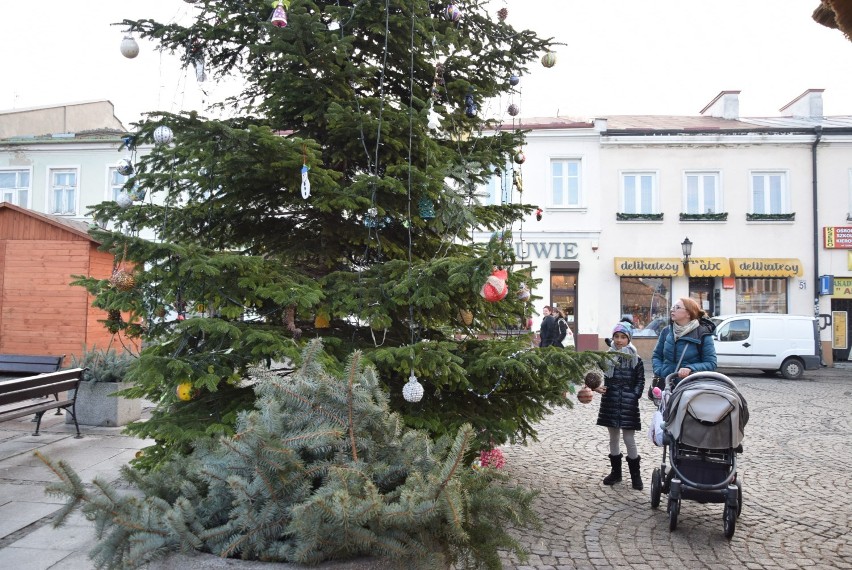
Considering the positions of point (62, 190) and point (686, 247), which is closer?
point (686, 247)

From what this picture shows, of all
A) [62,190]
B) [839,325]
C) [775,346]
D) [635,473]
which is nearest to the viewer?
[635,473]

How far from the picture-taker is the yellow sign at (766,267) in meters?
22.4

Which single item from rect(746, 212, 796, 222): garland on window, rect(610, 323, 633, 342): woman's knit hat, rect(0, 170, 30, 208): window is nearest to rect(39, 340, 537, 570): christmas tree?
rect(610, 323, 633, 342): woman's knit hat

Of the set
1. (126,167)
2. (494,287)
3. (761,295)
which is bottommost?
(494,287)

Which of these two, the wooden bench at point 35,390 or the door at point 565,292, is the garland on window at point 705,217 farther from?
the wooden bench at point 35,390

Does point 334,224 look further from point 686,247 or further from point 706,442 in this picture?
point 686,247

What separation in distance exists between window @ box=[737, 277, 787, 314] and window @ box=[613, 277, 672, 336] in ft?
8.39

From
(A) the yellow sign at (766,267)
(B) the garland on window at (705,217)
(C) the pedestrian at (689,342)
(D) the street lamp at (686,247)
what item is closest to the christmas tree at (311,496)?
(C) the pedestrian at (689,342)

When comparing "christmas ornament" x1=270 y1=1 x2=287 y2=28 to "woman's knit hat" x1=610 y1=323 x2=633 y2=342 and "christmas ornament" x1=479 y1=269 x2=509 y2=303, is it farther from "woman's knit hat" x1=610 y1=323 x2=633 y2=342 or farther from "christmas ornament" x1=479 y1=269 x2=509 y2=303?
"woman's knit hat" x1=610 y1=323 x2=633 y2=342

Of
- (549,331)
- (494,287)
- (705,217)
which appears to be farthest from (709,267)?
(494,287)

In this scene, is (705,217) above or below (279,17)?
above

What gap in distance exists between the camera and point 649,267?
22.7 metres

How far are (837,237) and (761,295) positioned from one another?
132 inches

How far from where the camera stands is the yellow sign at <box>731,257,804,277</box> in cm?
2242
